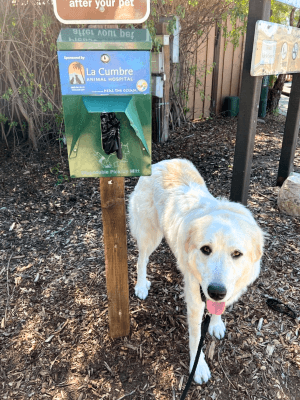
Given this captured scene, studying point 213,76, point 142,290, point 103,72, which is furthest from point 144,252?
point 213,76

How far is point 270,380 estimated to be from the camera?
88.4 inches

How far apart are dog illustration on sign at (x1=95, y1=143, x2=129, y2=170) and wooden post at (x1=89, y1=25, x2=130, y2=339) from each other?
5.3 inches

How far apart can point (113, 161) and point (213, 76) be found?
283 inches

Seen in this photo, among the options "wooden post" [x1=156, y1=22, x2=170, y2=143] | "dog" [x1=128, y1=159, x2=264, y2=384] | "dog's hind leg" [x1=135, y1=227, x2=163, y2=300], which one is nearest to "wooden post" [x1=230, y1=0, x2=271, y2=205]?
"dog" [x1=128, y1=159, x2=264, y2=384]

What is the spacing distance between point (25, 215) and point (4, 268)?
1.03 m

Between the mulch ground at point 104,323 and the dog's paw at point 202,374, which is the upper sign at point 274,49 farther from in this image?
the dog's paw at point 202,374

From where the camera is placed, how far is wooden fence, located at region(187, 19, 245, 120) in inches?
296

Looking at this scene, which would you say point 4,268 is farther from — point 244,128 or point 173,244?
point 244,128

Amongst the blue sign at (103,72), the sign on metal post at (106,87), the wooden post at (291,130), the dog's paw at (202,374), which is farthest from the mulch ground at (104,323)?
the blue sign at (103,72)

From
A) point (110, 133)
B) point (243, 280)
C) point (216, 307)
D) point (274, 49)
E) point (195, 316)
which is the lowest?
point (195, 316)

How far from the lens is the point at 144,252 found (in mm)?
2873

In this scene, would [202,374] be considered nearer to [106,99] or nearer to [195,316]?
[195,316]

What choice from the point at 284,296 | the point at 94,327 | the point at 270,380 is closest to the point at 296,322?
the point at 284,296

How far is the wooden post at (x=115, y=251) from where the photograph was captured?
6.64 feet
